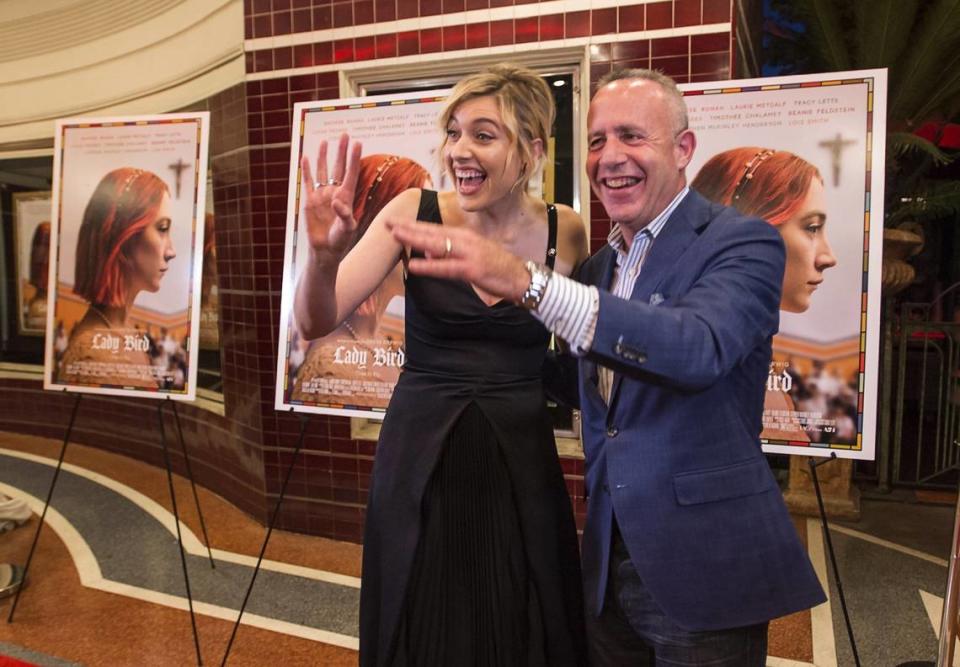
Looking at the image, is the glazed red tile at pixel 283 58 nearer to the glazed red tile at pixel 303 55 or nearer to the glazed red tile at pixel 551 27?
the glazed red tile at pixel 303 55

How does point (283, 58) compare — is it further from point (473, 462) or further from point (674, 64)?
point (473, 462)

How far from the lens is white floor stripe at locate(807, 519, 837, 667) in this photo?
2506mm

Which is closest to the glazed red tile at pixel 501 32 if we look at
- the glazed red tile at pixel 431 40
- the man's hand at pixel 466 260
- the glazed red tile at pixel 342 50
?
the glazed red tile at pixel 431 40

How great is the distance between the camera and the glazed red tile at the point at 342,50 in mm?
3311

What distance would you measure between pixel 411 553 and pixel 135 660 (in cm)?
165

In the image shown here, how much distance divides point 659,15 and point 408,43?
1.14 meters

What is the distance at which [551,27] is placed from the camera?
303cm

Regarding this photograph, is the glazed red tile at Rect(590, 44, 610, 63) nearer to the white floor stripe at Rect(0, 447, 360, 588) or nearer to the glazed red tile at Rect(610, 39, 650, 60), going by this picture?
the glazed red tile at Rect(610, 39, 650, 60)

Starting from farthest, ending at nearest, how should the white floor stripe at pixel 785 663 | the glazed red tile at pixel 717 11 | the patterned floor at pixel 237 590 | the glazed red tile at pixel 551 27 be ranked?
the glazed red tile at pixel 551 27, the glazed red tile at pixel 717 11, the patterned floor at pixel 237 590, the white floor stripe at pixel 785 663

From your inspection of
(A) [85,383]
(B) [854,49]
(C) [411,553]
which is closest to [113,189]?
(A) [85,383]

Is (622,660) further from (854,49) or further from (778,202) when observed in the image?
(854,49)

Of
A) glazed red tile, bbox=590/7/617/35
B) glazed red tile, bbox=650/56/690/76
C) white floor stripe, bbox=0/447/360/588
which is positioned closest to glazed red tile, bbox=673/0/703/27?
glazed red tile, bbox=650/56/690/76

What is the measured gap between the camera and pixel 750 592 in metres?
1.17

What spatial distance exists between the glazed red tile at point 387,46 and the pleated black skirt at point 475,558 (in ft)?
7.65
